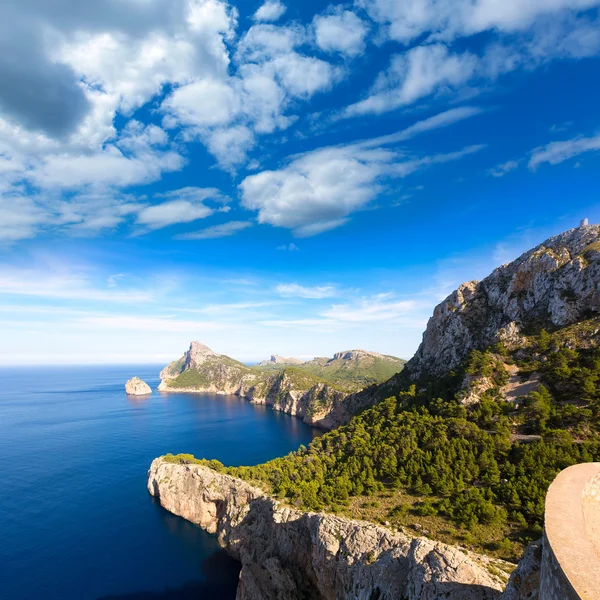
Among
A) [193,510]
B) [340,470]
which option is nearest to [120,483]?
[193,510]

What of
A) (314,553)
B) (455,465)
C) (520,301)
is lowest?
(314,553)

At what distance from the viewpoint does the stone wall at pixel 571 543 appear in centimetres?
1188

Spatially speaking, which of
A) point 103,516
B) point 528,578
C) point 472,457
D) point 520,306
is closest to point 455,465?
point 472,457

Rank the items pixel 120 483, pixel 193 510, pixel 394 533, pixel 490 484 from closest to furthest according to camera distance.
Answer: pixel 394 533
pixel 490 484
pixel 193 510
pixel 120 483

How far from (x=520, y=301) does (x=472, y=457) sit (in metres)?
49.7

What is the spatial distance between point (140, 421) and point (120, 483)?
8370 centimetres

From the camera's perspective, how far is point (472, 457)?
152 feet

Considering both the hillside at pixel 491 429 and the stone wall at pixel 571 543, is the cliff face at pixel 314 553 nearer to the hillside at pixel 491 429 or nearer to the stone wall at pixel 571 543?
the hillside at pixel 491 429

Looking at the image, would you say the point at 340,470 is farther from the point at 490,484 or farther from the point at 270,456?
the point at 270,456

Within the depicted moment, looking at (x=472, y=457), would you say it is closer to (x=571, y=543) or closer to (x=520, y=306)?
(x=571, y=543)

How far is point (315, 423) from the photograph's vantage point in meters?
162

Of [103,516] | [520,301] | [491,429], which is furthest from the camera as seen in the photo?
[520,301]

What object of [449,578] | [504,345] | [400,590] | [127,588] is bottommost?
[127,588]

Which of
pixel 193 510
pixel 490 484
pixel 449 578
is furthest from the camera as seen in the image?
pixel 193 510
